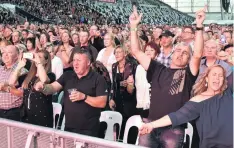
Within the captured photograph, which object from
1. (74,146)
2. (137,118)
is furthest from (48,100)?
(74,146)

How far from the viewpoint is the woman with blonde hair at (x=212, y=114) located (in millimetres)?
3641

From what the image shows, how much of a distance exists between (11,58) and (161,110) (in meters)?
1.79

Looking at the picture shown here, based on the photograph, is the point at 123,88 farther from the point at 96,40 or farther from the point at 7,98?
the point at 96,40

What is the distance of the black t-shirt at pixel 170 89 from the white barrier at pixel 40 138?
43.1 inches

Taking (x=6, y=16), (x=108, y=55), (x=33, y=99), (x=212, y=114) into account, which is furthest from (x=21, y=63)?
(x=6, y=16)

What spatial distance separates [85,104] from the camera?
451cm

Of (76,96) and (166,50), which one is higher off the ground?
(166,50)

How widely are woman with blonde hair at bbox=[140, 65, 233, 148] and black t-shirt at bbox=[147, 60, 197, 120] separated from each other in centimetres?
47

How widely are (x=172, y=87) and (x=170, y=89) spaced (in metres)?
0.03

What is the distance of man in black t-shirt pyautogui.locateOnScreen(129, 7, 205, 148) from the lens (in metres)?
4.34

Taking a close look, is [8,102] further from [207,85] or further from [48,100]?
[207,85]

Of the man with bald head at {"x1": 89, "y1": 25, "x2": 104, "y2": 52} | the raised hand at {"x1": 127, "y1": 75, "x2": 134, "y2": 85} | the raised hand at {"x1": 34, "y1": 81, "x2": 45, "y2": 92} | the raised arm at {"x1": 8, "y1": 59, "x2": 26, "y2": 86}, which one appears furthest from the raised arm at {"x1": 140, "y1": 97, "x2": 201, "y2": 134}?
the man with bald head at {"x1": 89, "y1": 25, "x2": 104, "y2": 52}

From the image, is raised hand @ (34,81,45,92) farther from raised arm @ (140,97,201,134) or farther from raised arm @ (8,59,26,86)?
raised arm @ (140,97,201,134)

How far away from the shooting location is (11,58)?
5238 mm
